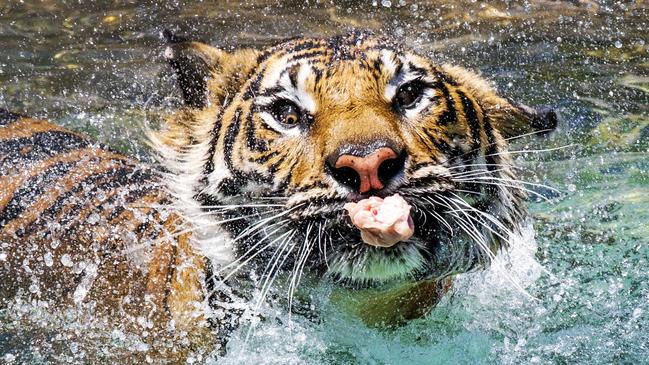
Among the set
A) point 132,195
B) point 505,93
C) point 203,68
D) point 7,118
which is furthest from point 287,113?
point 505,93

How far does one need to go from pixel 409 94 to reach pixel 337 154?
0.45 meters

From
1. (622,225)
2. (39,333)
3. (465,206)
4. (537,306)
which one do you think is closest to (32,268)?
(39,333)

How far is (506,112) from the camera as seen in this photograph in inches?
121

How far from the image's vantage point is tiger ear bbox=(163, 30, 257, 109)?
3.00 metres

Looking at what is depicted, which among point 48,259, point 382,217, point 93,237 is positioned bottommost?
point 48,259

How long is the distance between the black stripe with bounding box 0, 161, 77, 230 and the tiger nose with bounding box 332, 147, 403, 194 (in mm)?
1610

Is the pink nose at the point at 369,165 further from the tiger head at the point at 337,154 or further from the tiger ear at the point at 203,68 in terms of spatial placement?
the tiger ear at the point at 203,68

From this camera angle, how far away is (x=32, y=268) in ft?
11.1

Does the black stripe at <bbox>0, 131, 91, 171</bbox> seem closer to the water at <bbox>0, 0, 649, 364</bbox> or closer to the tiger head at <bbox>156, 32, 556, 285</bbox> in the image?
the water at <bbox>0, 0, 649, 364</bbox>

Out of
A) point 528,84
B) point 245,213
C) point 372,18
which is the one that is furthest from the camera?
point 372,18

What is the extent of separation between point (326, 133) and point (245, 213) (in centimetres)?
46

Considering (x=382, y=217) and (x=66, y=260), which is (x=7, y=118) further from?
(x=382, y=217)

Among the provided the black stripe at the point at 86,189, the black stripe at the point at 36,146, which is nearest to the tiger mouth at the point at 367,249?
the black stripe at the point at 86,189

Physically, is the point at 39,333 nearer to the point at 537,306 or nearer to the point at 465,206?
the point at 465,206
